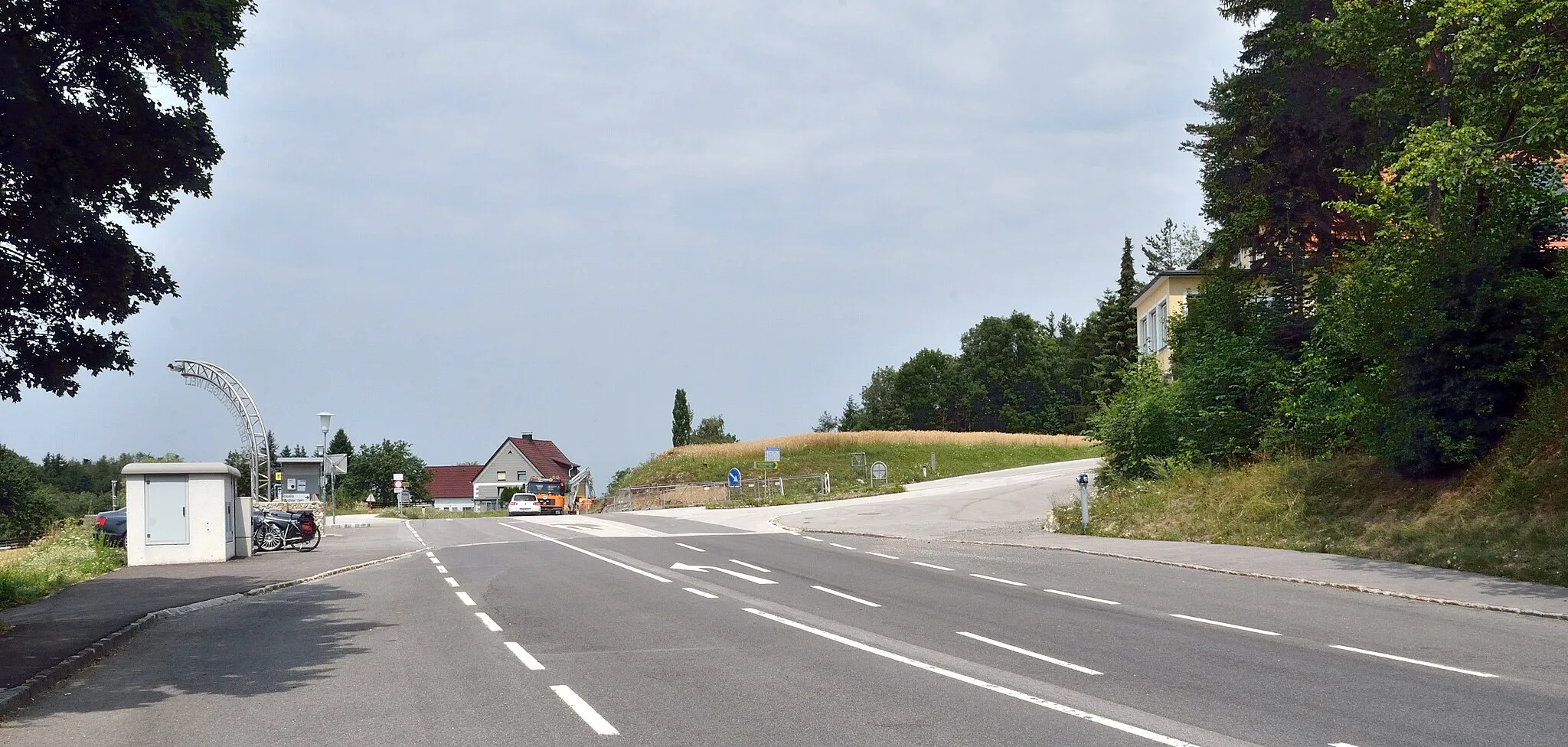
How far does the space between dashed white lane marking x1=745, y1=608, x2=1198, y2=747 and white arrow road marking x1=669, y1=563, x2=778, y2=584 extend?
5.29 meters

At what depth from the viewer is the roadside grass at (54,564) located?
1702cm

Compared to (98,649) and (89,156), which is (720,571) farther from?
(89,156)

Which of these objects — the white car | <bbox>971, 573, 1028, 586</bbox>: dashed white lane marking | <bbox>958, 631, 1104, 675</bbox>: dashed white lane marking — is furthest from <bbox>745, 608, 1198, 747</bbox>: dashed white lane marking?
the white car

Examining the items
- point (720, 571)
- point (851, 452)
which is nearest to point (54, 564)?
point (720, 571)

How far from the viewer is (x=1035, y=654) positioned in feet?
34.0

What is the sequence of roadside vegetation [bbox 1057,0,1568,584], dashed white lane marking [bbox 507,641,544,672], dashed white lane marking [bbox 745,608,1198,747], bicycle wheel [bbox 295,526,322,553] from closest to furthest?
dashed white lane marking [bbox 745,608,1198,747], dashed white lane marking [bbox 507,641,544,672], roadside vegetation [bbox 1057,0,1568,584], bicycle wheel [bbox 295,526,322,553]

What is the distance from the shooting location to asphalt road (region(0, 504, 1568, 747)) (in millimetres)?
7418

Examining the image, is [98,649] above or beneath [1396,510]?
beneath

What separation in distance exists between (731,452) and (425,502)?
7085cm

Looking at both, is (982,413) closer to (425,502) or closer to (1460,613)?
(425,502)

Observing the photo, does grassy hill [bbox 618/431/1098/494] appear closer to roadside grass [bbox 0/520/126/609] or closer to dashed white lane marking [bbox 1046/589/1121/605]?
roadside grass [bbox 0/520/126/609]

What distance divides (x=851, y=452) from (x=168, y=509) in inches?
1969

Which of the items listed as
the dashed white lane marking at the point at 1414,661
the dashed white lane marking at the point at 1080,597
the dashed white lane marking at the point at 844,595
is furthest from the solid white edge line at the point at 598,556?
the dashed white lane marking at the point at 1414,661

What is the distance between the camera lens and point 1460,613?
1281 cm
